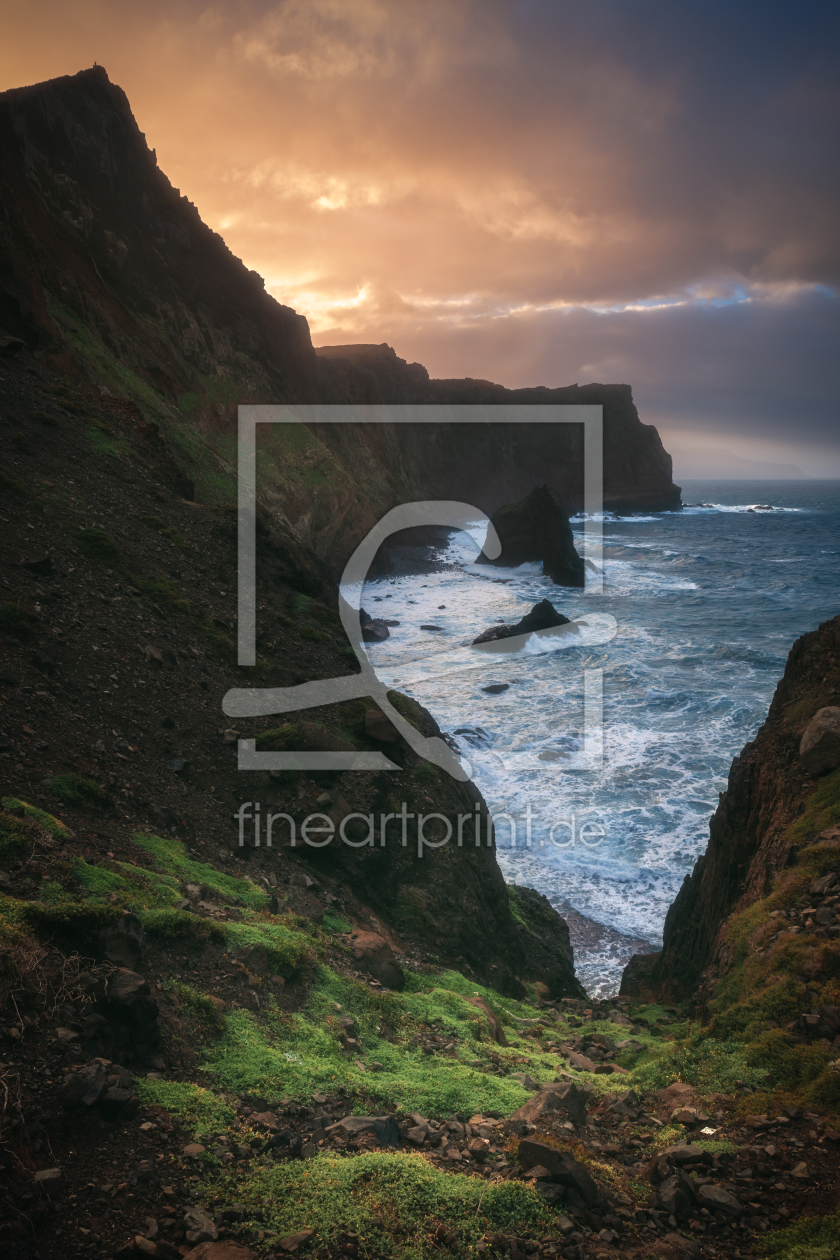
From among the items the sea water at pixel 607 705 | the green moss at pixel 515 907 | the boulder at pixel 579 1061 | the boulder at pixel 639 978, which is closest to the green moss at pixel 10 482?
the green moss at pixel 515 907

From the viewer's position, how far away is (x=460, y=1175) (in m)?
5.19

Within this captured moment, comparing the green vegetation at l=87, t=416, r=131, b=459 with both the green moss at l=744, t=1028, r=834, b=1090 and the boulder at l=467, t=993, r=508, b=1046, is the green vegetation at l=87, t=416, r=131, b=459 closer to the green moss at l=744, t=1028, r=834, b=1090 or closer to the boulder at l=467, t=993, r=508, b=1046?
the boulder at l=467, t=993, r=508, b=1046

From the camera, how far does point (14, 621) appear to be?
11.0 m

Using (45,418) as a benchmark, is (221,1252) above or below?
A: below

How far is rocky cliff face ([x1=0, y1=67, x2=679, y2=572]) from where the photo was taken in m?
24.0

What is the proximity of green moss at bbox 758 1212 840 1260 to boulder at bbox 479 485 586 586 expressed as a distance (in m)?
52.8

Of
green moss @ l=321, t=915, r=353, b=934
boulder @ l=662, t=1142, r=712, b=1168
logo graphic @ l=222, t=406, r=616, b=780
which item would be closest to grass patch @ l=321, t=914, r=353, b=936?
green moss @ l=321, t=915, r=353, b=934

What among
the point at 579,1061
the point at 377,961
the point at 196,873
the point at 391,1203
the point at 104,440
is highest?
the point at 104,440

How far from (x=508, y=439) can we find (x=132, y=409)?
89.7 m

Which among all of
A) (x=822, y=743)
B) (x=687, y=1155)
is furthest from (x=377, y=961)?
(x=822, y=743)

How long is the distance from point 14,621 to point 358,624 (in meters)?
24.8

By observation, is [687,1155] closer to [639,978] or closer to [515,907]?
[639,978]

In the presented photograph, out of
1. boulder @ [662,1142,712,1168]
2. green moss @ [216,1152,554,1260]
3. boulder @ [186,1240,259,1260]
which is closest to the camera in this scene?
boulder @ [186,1240,259,1260]

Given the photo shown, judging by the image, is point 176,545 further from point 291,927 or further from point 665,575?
point 665,575
